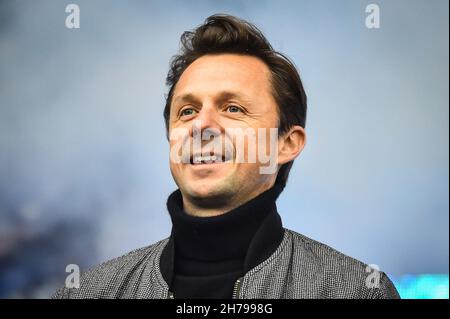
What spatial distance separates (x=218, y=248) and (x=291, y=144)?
1.71 ft

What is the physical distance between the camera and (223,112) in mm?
2287

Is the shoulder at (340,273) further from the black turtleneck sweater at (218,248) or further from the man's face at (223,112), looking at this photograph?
the man's face at (223,112)

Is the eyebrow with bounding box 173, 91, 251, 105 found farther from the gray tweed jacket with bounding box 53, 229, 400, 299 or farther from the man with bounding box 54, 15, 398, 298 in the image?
the gray tweed jacket with bounding box 53, 229, 400, 299

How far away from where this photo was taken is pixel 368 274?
7.44ft

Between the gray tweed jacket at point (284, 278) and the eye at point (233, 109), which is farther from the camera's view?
the eye at point (233, 109)

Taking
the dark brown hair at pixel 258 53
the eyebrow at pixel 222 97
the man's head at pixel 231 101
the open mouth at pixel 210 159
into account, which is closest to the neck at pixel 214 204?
the man's head at pixel 231 101

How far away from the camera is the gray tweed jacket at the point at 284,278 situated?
2.15 m

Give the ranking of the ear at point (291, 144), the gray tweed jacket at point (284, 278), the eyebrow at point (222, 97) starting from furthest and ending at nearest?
the ear at point (291, 144)
the eyebrow at point (222, 97)
the gray tweed jacket at point (284, 278)

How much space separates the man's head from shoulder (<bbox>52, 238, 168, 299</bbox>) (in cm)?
28

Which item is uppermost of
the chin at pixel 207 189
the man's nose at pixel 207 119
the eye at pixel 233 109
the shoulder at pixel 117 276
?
the eye at pixel 233 109

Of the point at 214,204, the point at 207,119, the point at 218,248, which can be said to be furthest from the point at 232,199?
the point at 207,119

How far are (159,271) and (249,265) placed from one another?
33 cm
